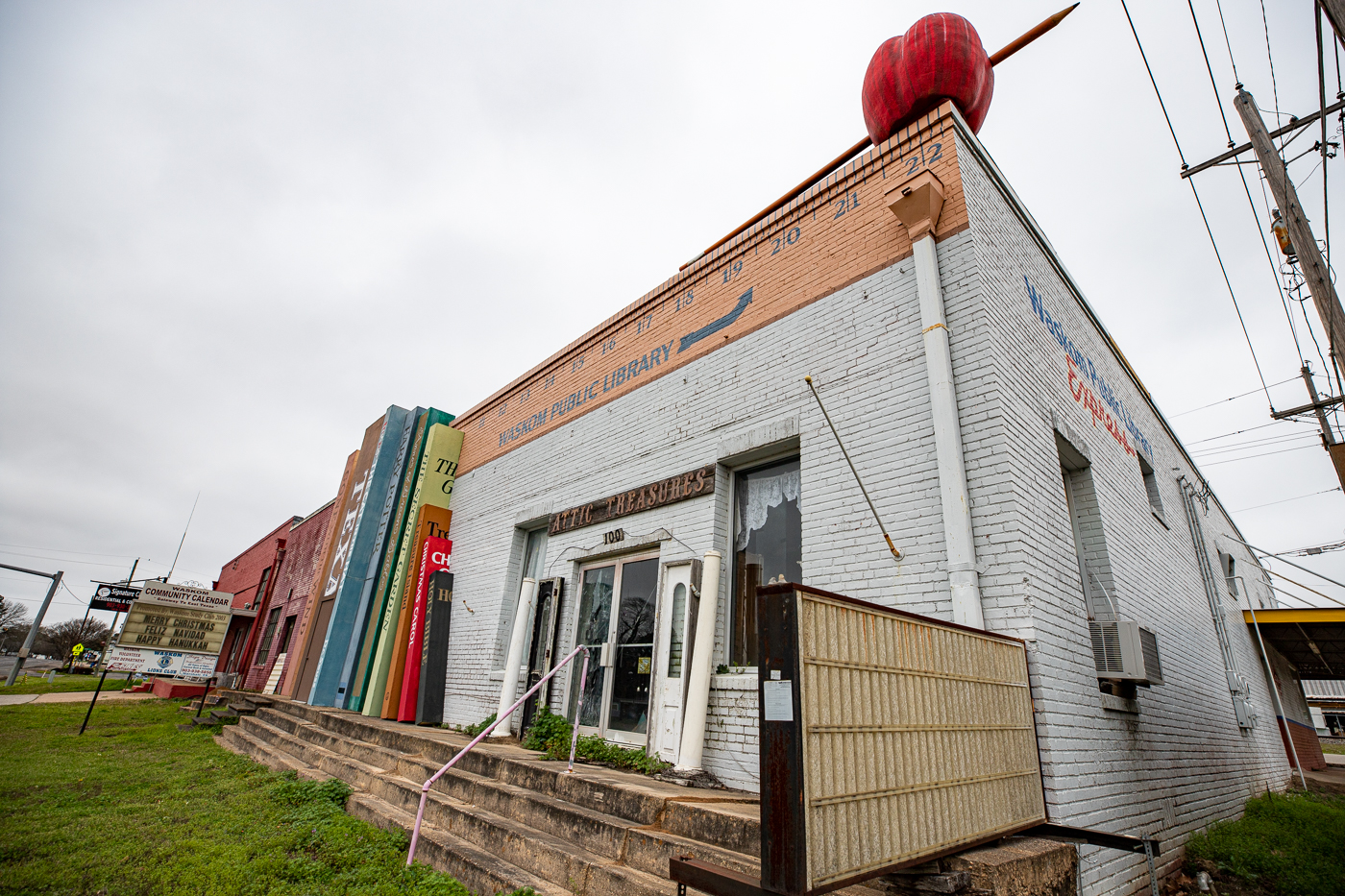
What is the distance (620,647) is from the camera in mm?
6684

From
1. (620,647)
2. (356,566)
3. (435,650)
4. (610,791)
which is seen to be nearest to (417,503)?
(356,566)

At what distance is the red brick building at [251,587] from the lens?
20.7 m

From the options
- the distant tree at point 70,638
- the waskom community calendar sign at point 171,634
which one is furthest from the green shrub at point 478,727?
the distant tree at point 70,638

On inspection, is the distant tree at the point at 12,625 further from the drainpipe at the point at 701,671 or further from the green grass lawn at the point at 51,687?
the drainpipe at the point at 701,671

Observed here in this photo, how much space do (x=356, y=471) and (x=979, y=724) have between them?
573 inches

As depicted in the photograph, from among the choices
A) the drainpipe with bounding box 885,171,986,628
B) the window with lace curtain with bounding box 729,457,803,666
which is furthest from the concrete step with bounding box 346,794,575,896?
the drainpipe with bounding box 885,171,986,628

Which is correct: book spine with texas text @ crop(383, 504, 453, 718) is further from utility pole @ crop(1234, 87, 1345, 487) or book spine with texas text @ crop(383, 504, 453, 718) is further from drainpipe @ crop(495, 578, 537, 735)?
utility pole @ crop(1234, 87, 1345, 487)

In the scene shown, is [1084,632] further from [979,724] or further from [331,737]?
[331,737]

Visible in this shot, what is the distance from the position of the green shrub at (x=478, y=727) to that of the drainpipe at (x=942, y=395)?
622cm

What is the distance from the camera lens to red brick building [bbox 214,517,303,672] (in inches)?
814

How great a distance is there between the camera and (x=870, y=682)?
2701 millimetres

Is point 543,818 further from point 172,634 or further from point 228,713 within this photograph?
point 172,634

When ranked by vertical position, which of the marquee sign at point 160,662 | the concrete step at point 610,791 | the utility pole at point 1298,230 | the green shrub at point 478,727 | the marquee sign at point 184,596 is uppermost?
the utility pole at point 1298,230

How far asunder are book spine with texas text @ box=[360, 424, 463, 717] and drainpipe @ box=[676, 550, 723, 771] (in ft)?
21.7
